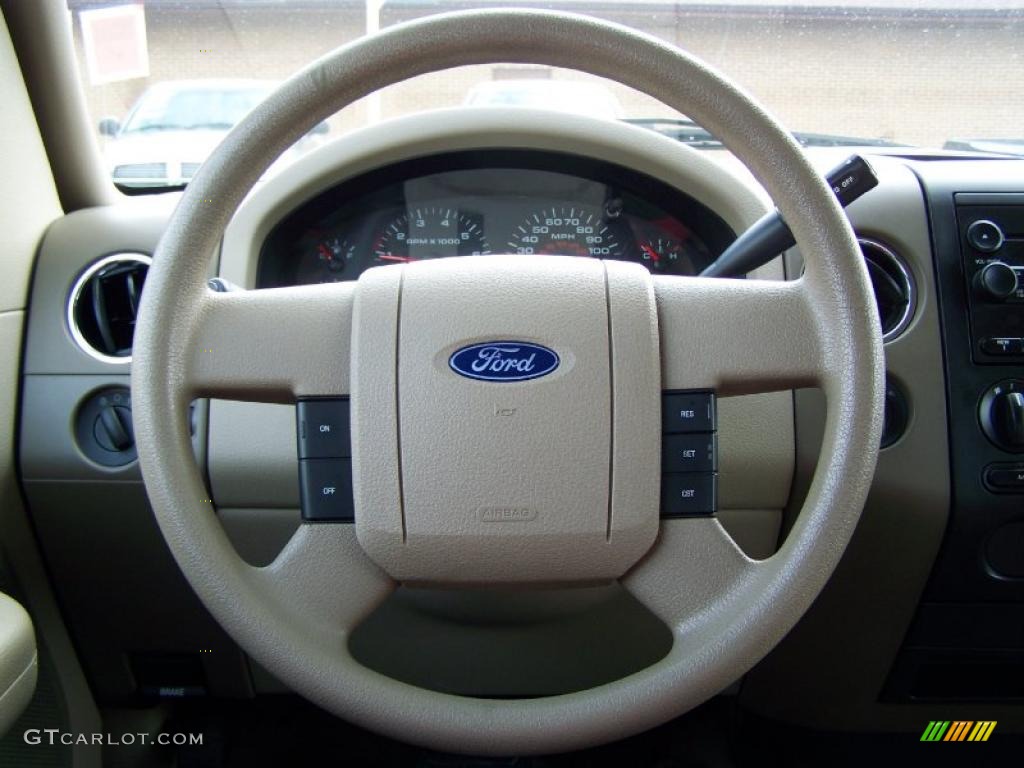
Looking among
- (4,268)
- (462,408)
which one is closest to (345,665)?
(462,408)

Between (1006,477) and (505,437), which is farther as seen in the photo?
(1006,477)

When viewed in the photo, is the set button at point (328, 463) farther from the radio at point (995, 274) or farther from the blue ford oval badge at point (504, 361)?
the radio at point (995, 274)

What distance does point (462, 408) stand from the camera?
2.87 ft

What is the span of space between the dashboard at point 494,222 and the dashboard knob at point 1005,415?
1.33ft

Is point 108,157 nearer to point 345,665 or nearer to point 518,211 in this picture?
point 518,211

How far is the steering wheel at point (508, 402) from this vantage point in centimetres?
84

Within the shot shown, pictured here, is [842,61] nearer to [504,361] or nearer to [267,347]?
[504,361]

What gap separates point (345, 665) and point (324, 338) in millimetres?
309

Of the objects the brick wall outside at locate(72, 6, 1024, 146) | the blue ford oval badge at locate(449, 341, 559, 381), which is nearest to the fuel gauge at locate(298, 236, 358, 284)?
the brick wall outside at locate(72, 6, 1024, 146)

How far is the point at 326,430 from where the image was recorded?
0.91 metres

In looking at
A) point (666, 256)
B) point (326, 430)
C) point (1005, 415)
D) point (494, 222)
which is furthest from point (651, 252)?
point (326, 430)

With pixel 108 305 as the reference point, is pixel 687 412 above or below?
below

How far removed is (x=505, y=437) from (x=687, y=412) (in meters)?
0.18

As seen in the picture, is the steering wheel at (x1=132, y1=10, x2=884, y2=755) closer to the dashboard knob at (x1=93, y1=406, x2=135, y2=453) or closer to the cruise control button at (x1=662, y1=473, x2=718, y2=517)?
the cruise control button at (x1=662, y1=473, x2=718, y2=517)
